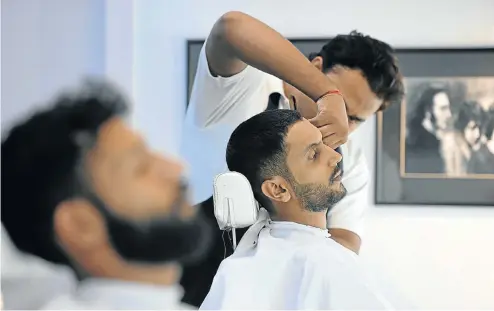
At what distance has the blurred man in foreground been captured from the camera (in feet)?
2.77

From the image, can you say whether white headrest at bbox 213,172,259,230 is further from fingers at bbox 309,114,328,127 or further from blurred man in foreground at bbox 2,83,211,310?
fingers at bbox 309,114,328,127

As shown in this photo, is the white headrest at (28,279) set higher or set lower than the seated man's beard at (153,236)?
lower

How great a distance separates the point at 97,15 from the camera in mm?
1309

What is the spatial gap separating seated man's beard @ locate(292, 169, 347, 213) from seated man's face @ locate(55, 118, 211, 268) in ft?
0.75

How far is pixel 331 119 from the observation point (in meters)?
1.06

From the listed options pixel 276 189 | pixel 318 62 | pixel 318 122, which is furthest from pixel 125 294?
pixel 318 62

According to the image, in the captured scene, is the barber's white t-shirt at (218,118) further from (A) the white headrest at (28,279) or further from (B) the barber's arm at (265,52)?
(A) the white headrest at (28,279)

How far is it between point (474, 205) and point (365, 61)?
20.1 inches

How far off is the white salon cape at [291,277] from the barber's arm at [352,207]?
0.13 m

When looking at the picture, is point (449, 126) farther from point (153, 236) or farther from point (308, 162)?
point (153, 236)

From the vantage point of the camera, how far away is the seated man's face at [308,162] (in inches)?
40.8

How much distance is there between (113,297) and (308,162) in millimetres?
466

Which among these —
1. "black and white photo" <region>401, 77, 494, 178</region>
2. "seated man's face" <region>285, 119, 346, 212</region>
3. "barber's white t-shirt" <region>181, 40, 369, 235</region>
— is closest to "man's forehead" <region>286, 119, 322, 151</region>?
"seated man's face" <region>285, 119, 346, 212</region>

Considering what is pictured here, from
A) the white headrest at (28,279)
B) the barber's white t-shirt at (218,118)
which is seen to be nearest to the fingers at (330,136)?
the barber's white t-shirt at (218,118)
